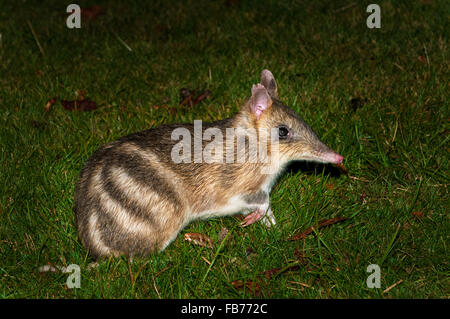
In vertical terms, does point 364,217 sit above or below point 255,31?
below

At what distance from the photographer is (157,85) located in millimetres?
6582

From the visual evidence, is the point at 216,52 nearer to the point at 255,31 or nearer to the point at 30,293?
the point at 255,31

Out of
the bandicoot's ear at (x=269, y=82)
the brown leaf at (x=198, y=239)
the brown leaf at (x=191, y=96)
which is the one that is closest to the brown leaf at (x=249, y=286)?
the brown leaf at (x=198, y=239)

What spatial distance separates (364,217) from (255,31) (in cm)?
398

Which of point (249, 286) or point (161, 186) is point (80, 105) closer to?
point (161, 186)

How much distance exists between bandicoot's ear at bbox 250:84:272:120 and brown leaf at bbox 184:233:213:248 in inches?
42.9

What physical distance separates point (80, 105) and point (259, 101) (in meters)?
2.68

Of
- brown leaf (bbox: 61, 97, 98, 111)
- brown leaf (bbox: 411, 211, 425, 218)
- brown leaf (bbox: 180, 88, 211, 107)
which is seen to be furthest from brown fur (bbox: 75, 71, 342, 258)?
brown leaf (bbox: 61, 97, 98, 111)

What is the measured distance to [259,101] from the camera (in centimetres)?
440

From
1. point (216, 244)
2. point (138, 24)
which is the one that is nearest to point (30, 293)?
point (216, 244)

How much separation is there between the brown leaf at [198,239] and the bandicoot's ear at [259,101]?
109cm

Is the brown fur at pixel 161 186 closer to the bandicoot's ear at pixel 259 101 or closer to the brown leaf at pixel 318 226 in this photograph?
the bandicoot's ear at pixel 259 101

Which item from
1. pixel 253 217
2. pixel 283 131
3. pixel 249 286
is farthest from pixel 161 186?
pixel 283 131

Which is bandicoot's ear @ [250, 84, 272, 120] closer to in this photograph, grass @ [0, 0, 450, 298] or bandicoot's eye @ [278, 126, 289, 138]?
bandicoot's eye @ [278, 126, 289, 138]
